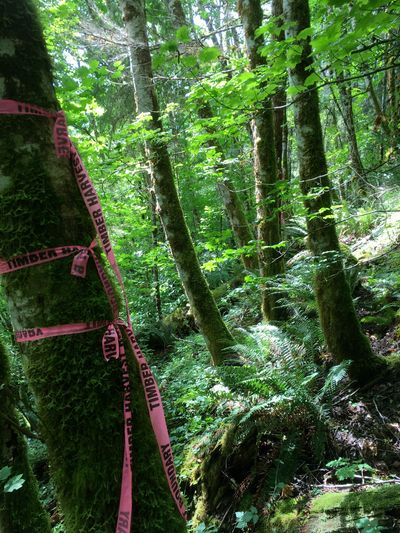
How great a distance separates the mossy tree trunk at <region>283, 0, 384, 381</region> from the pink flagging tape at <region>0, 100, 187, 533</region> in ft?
9.94

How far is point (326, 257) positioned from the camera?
13.7ft

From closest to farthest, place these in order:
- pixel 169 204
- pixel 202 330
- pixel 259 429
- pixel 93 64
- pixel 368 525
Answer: pixel 368 525 → pixel 259 429 → pixel 93 64 → pixel 169 204 → pixel 202 330

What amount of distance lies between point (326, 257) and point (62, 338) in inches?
134

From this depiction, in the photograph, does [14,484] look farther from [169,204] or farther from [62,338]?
[169,204]

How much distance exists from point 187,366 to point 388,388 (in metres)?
4.16

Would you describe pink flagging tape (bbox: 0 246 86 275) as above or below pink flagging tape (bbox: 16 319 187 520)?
above

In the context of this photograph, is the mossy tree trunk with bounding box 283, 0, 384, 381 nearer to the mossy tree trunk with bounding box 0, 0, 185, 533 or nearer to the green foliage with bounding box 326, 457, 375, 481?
the green foliage with bounding box 326, 457, 375, 481

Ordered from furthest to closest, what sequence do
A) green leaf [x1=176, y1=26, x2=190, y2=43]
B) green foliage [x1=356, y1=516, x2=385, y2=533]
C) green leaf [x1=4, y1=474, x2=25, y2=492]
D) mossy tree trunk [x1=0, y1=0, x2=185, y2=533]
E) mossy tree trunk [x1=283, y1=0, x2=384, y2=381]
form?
mossy tree trunk [x1=283, y1=0, x2=384, y2=381], green leaf [x1=176, y1=26, x2=190, y2=43], green foliage [x1=356, y1=516, x2=385, y2=533], green leaf [x1=4, y1=474, x2=25, y2=492], mossy tree trunk [x1=0, y1=0, x2=185, y2=533]

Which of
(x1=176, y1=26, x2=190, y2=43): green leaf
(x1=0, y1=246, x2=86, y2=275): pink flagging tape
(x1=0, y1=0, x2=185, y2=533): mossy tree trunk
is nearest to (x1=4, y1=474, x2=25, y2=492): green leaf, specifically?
(x1=0, y1=0, x2=185, y2=533): mossy tree trunk

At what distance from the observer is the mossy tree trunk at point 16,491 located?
6.64 feet

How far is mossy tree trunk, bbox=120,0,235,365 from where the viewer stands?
19.5 ft

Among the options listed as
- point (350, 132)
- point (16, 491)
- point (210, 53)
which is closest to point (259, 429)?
point (16, 491)

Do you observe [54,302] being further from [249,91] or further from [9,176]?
[249,91]

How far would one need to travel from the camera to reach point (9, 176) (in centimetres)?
138
